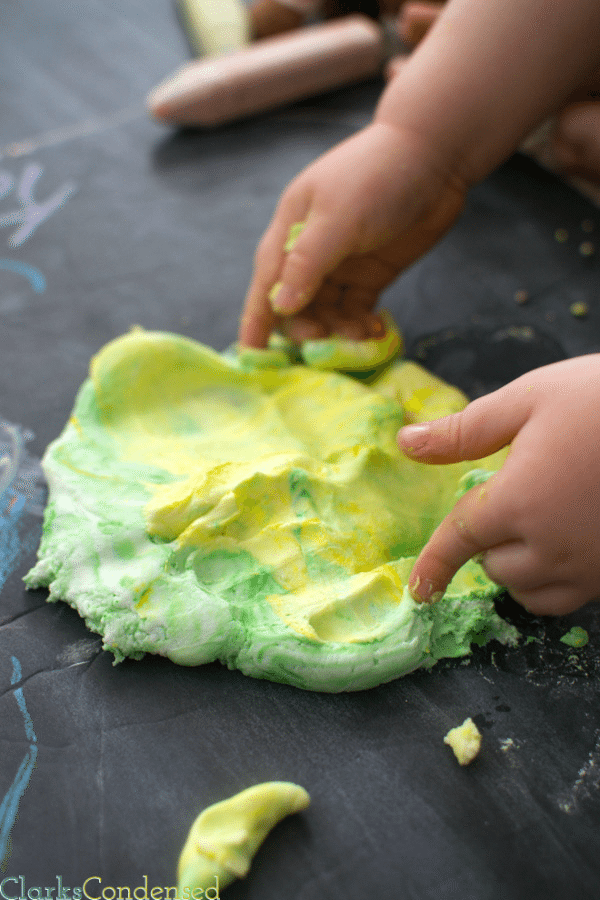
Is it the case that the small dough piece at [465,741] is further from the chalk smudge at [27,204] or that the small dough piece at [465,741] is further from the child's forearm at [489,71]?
the chalk smudge at [27,204]

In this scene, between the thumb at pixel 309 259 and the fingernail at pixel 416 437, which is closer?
the fingernail at pixel 416 437

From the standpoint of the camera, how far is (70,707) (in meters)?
0.69

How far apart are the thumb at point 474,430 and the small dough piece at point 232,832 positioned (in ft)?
1.09

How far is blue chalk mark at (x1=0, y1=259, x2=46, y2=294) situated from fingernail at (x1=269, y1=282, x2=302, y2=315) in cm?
48

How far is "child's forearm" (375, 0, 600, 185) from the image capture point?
0.91 meters

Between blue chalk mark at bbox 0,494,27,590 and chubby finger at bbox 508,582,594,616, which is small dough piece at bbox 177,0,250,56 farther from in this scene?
chubby finger at bbox 508,582,594,616

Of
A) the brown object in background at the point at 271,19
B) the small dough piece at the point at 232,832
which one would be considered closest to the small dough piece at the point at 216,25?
the brown object in background at the point at 271,19

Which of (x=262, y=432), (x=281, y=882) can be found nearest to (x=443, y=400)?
(x=262, y=432)

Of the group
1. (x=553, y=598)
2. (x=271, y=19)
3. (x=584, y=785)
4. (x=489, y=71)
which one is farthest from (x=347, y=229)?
(x=271, y=19)

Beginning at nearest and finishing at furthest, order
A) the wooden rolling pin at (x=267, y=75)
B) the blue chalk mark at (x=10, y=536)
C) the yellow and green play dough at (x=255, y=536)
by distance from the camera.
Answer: the yellow and green play dough at (x=255, y=536) < the blue chalk mark at (x=10, y=536) < the wooden rolling pin at (x=267, y=75)

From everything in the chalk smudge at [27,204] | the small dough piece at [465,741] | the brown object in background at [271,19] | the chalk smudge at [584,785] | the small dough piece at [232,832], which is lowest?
the chalk smudge at [584,785]

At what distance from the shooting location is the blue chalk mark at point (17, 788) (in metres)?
0.61

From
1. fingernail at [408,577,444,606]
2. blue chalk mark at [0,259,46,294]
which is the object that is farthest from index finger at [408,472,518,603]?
blue chalk mark at [0,259,46,294]

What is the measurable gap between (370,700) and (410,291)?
0.70 m
